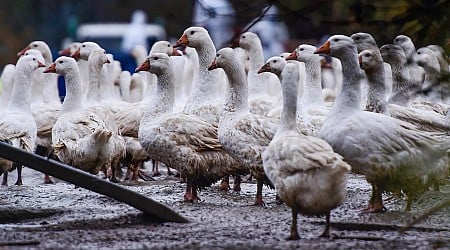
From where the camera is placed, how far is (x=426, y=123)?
37.9ft

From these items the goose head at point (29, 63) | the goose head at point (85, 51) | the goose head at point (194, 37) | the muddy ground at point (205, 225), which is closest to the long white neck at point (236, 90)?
the muddy ground at point (205, 225)

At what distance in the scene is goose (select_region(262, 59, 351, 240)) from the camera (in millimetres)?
8367

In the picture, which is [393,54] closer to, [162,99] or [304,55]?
[304,55]

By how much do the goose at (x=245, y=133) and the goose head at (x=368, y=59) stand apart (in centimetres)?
101

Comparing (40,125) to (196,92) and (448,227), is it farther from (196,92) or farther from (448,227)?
(448,227)

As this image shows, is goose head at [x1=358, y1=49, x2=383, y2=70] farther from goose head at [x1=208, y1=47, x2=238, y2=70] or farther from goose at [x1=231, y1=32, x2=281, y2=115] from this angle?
goose at [x1=231, y1=32, x2=281, y2=115]

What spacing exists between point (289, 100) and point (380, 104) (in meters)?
2.08

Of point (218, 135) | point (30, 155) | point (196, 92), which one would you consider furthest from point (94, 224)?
point (196, 92)

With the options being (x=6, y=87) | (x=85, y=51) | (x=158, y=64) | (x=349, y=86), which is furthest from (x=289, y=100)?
(x=6, y=87)

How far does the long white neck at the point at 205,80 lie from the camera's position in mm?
13078

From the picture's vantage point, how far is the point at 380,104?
11180 millimetres

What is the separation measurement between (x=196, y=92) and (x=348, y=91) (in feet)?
10.4

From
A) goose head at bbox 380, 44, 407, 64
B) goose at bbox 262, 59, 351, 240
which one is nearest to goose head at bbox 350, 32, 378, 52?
goose head at bbox 380, 44, 407, 64

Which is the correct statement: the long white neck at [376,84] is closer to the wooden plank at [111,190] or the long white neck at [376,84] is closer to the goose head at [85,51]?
the wooden plank at [111,190]
